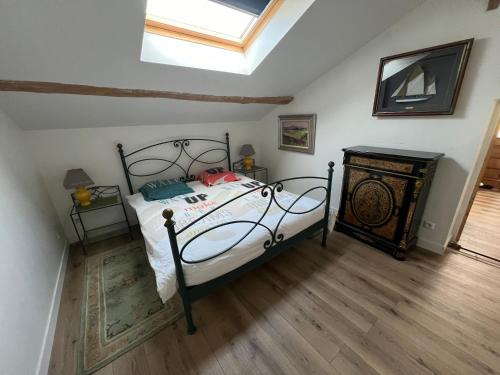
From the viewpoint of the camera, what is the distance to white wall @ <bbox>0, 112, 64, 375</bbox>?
1.14 metres

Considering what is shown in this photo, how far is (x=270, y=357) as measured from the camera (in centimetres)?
136

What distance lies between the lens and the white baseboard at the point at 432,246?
7.33 ft

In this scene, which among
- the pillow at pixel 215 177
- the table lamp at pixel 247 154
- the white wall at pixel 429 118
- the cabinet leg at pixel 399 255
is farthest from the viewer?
the table lamp at pixel 247 154

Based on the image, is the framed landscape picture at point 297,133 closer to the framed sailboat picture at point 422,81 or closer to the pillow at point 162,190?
the framed sailboat picture at point 422,81

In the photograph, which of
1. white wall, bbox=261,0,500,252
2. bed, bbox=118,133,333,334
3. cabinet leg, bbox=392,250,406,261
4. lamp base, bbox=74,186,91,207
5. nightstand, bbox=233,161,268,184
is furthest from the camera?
nightstand, bbox=233,161,268,184

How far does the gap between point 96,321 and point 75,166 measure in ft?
6.16

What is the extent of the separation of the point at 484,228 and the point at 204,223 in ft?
11.7

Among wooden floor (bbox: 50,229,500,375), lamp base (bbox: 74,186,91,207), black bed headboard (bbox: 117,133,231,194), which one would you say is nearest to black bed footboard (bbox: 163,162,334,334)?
wooden floor (bbox: 50,229,500,375)

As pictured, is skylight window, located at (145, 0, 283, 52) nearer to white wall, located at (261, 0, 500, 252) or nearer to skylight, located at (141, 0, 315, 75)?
skylight, located at (141, 0, 315, 75)

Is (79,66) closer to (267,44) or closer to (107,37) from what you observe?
(107,37)

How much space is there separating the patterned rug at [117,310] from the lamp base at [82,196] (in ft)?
2.28

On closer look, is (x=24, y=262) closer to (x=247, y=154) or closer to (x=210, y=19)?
(x=210, y=19)

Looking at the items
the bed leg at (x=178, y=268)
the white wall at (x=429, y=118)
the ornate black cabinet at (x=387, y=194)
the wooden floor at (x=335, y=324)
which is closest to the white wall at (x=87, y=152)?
the wooden floor at (x=335, y=324)

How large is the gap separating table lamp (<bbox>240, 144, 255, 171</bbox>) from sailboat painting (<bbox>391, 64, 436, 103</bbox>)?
2.23m
